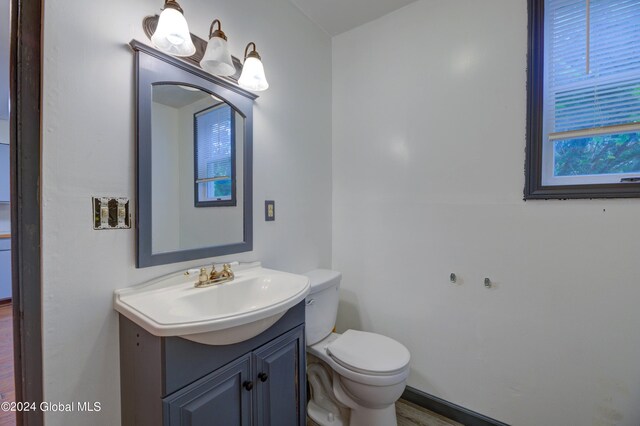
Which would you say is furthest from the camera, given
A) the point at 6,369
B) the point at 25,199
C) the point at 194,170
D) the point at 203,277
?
the point at 6,369

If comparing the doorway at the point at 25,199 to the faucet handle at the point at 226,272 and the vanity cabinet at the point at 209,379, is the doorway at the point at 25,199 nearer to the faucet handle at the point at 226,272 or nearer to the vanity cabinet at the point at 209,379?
the vanity cabinet at the point at 209,379

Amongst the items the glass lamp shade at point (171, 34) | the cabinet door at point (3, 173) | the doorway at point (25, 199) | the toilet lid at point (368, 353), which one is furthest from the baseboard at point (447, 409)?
the cabinet door at point (3, 173)

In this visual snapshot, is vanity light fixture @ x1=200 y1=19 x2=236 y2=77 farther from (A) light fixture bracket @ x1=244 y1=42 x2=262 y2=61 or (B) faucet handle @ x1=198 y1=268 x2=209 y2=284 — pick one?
(B) faucet handle @ x1=198 y1=268 x2=209 y2=284

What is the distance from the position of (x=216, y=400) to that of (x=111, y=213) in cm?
72

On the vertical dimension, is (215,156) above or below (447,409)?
above

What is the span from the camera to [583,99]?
131 centimetres

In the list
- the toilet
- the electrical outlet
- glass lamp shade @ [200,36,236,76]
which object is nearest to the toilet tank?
the toilet

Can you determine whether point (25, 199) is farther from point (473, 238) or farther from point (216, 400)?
point (473, 238)

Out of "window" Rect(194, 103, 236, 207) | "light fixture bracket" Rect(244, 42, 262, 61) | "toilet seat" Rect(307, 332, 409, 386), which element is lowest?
"toilet seat" Rect(307, 332, 409, 386)

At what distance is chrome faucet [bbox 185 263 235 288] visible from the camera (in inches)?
44.8

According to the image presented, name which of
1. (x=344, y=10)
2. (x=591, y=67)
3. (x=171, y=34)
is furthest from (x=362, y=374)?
(x=344, y=10)

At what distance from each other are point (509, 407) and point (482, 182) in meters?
1.18

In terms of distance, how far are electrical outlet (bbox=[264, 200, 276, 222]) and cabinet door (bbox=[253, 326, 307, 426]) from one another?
618mm

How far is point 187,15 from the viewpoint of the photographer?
117 cm
